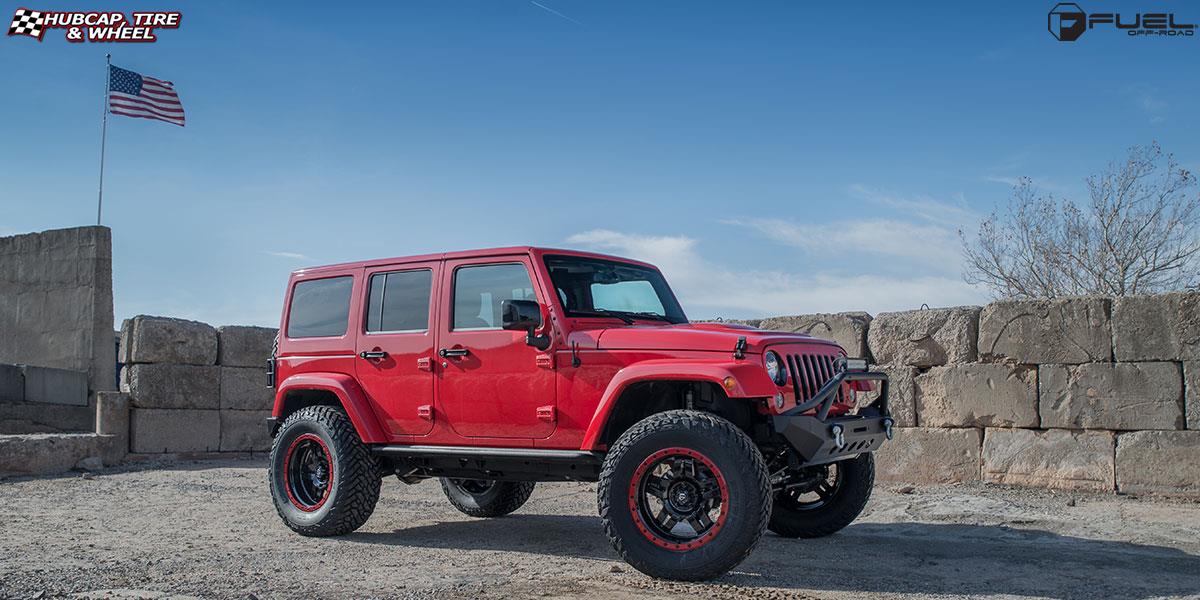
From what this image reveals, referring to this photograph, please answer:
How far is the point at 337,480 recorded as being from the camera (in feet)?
25.0

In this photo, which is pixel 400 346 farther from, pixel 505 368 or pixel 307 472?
pixel 307 472

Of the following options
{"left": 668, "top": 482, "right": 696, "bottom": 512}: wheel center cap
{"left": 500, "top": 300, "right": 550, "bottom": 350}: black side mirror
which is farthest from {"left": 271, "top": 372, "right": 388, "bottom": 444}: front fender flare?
{"left": 668, "top": 482, "right": 696, "bottom": 512}: wheel center cap

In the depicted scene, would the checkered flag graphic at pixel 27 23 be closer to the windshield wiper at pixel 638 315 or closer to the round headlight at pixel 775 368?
the windshield wiper at pixel 638 315

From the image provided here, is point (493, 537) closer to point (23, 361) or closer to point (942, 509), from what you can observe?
point (942, 509)

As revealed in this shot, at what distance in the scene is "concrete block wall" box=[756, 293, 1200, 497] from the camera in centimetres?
977

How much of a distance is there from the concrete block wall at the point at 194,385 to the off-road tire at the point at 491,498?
6.31 meters

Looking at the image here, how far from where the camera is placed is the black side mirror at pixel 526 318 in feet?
21.3

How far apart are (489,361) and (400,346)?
88 cm

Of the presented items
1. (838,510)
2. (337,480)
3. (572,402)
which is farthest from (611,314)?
(337,480)

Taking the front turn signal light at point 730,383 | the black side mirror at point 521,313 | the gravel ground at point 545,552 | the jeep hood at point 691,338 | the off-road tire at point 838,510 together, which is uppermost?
the black side mirror at point 521,313

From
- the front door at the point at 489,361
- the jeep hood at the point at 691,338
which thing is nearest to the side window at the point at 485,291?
the front door at the point at 489,361

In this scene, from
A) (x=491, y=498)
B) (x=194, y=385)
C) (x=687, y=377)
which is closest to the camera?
(x=687, y=377)

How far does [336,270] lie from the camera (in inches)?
321

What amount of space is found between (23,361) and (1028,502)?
1727 centimetres
